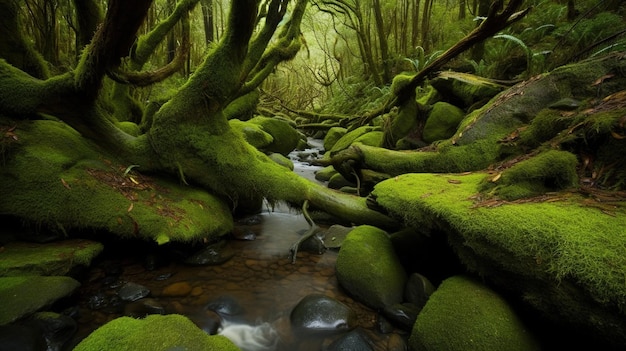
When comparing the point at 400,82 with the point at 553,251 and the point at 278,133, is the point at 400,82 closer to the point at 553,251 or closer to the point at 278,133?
the point at 278,133

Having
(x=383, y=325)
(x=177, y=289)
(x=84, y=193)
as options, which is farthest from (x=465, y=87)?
(x=84, y=193)

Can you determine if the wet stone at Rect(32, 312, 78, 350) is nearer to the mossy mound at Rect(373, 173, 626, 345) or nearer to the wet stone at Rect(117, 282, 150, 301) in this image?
the wet stone at Rect(117, 282, 150, 301)

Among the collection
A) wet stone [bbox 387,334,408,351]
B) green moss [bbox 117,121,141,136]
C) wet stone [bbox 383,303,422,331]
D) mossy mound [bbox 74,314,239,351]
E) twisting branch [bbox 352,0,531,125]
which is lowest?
wet stone [bbox 387,334,408,351]

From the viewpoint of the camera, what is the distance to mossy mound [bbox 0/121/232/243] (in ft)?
10.6

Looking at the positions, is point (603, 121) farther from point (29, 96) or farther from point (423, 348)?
point (29, 96)

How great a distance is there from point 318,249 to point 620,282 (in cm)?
334

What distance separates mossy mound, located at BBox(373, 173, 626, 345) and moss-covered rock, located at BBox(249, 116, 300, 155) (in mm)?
7306

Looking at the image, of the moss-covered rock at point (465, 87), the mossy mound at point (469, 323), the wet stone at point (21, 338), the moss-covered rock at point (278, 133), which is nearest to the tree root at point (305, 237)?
the mossy mound at point (469, 323)

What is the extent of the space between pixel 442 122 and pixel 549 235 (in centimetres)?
447

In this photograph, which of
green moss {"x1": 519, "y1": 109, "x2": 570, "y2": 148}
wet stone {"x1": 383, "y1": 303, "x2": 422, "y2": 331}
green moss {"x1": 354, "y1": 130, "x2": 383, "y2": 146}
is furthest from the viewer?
green moss {"x1": 354, "y1": 130, "x2": 383, "y2": 146}

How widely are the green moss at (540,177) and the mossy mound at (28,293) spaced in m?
4.14

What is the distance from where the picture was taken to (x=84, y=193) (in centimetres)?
342

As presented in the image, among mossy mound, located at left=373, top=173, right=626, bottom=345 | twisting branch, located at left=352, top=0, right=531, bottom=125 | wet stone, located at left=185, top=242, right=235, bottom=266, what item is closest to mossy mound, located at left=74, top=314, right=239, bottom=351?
wet stone, located at left=185, top=242, right=235, bottom=266

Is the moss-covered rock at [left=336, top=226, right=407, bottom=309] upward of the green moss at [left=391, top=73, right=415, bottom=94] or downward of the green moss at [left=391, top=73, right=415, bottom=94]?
downward
